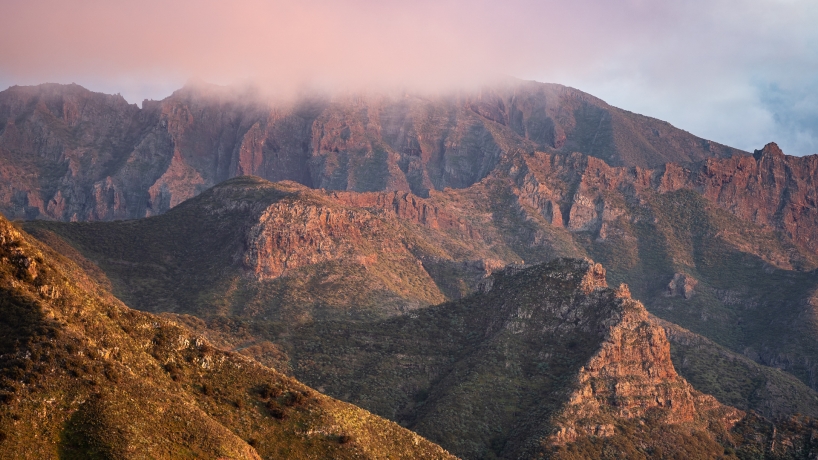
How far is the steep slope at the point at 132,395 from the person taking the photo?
257 ft

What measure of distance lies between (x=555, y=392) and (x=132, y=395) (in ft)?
347

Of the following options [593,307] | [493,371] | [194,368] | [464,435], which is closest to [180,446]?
[194,368]

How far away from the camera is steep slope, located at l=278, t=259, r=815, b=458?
165 metres

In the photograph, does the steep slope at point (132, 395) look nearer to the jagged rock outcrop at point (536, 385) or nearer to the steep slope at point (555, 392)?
the jagged rock outcrop at point (536, 385)

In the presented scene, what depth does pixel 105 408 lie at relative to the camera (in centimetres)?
8175

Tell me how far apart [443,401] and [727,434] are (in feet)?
187

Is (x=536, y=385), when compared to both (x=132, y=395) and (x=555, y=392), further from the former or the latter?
(x=132, y=395)

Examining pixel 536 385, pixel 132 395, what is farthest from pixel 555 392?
pixel 132 395

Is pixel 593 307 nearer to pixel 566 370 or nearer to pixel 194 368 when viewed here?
pixel 566 370

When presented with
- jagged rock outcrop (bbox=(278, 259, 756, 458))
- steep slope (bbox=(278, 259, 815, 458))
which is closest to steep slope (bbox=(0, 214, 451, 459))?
jagged rock outcrop (bbox=(278, 259, 756, 458))

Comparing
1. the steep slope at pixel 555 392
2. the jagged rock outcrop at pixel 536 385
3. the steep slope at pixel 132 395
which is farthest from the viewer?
the jagged rock outcrop at pixel 536 385

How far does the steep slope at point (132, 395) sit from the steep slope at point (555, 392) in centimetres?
4659

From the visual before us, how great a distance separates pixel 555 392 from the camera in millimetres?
176625

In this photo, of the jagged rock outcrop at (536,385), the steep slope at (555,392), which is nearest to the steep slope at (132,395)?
the jagged rock outcrop at (536,385)
